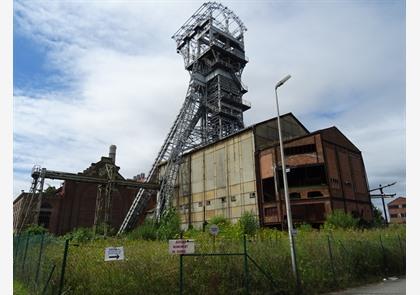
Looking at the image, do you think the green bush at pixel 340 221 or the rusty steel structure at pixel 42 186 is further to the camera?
the rusty steel structure at pixel 42 186

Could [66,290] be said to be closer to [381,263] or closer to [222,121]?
[381,263]

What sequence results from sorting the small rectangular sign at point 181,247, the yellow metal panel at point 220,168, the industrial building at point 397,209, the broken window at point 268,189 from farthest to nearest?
the industrial building at point 397,209, the yellow metal panel at point 220,168, the broken window at point 268,189, the small rectangular sign at point 181,247

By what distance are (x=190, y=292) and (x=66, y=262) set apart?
340cm

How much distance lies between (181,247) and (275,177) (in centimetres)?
2143

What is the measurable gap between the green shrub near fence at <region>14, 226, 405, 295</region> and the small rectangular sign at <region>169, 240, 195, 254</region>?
2.48 ft

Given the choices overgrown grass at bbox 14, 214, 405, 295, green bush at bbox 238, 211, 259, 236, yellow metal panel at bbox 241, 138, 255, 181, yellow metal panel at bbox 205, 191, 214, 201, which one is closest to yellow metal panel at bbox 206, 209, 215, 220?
yellow metal panel at bbox 205, 191, 214, 201

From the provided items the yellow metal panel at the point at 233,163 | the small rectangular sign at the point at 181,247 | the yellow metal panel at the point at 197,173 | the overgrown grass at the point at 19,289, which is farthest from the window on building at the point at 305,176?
the overgrown grass at the point at 19,289

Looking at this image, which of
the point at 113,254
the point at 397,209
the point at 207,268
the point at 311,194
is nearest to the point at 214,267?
the point at 207,268

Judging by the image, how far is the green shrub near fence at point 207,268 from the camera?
26.0 feet

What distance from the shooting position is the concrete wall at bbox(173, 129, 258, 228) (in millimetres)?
31984

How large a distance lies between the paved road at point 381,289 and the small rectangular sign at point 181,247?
18.8 feet

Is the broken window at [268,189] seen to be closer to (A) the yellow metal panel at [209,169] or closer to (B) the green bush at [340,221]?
(B) the green bush at [340,221]

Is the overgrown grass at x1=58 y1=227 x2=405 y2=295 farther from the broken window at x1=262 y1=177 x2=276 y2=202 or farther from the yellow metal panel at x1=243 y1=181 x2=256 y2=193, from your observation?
the yellow metal panel at x1=243 y1=181 x2=256 y2=193

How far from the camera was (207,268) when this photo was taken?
29.3 ft
